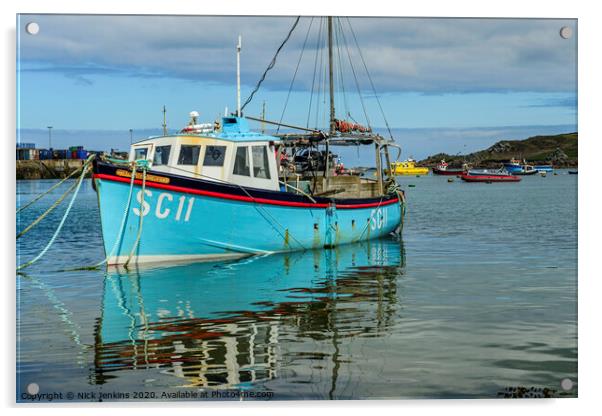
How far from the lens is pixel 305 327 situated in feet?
39.0

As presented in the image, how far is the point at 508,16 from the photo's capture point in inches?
415

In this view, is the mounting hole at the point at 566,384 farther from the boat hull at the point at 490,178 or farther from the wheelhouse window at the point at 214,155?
the boat hull at the point at 490,178

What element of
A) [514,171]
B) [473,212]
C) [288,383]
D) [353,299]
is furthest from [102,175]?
[514,171]

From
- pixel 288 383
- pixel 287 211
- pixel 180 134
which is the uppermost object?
pixel 180 134

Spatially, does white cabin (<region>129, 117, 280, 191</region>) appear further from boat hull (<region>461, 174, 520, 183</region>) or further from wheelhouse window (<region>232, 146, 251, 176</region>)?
boat hull (<region>461, 174, 520, 183</region>)

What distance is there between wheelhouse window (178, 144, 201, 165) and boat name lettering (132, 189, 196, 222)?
62.6 inches

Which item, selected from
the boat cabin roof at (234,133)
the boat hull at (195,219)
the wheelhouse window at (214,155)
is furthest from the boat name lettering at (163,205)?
the boat cabin roof at (234,133)

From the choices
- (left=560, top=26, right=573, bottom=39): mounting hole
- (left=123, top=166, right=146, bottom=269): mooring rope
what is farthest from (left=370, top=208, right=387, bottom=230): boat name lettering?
(left=560, top=26, right=573, bottom=39): mounting hole

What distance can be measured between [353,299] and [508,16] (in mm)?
6011

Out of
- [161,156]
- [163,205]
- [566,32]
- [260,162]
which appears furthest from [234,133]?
[566,32]

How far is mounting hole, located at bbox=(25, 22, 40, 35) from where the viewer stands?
10.2m

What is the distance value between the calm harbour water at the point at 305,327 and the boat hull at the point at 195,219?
47 centimetres

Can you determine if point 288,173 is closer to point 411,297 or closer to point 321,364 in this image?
point 411,297

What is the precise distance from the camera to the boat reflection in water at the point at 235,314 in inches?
384
